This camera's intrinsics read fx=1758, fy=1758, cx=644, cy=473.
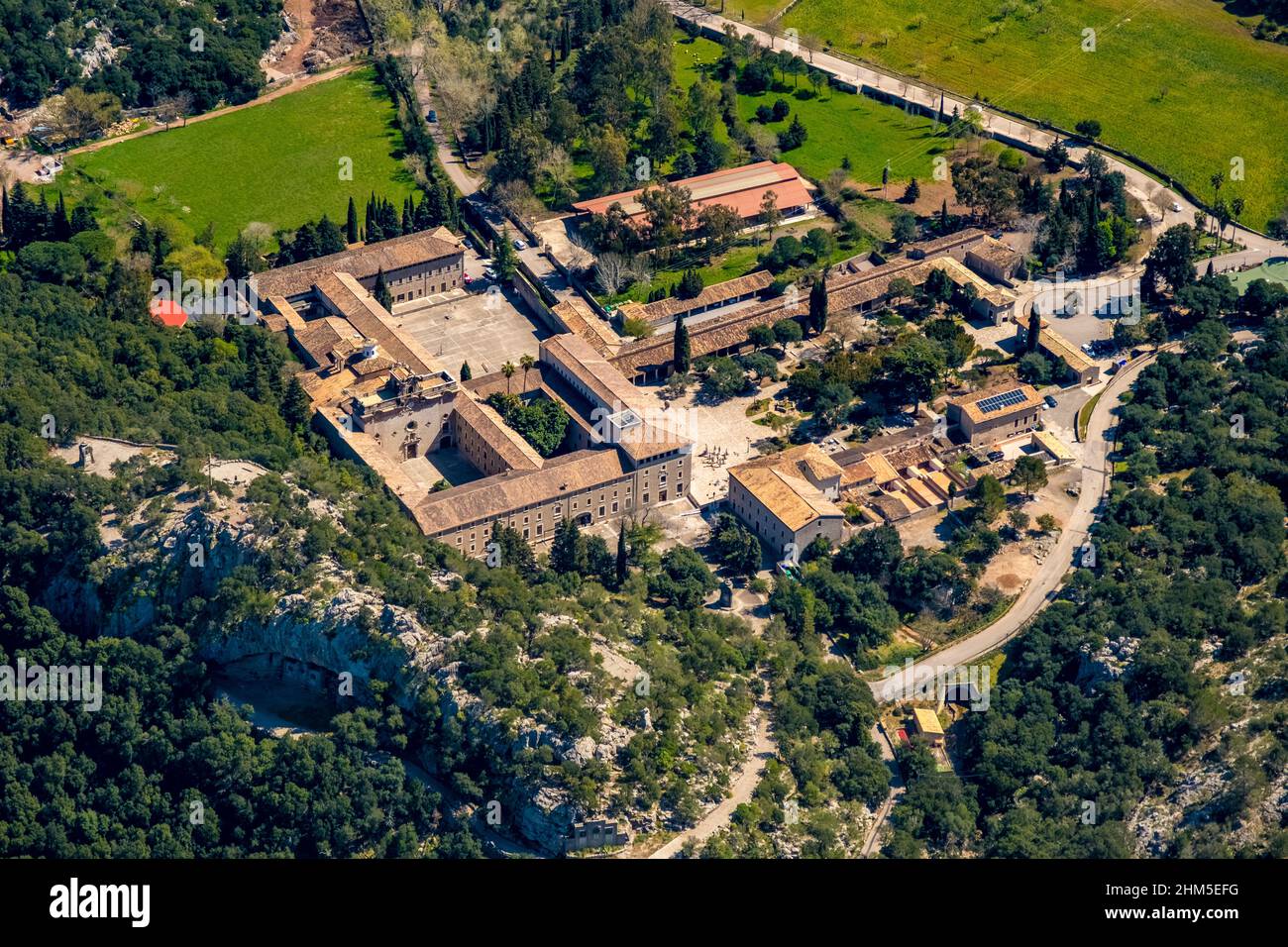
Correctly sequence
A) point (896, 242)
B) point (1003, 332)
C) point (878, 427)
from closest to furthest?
point (878, 427)
point (1003, 332)
point (896, 242)

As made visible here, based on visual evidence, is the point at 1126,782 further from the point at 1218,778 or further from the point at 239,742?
the point at 239,742

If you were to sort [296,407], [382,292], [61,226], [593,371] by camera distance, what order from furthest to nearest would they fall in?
1. [61,226]
2. [382,292]
3. [593,371]
4. [296,407]

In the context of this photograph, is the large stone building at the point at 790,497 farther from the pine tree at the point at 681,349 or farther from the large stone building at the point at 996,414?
the pine tree at the point at 681,349

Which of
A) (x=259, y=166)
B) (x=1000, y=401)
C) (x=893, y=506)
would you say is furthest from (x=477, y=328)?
(x=1000, y=401)

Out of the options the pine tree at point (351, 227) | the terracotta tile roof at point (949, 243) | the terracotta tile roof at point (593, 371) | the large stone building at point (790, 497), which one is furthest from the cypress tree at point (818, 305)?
the pine tree at point (351, 227)

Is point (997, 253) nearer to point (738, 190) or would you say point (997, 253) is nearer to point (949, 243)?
point (949, 243)

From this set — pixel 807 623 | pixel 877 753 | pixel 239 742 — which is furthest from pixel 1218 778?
pixel 239 742

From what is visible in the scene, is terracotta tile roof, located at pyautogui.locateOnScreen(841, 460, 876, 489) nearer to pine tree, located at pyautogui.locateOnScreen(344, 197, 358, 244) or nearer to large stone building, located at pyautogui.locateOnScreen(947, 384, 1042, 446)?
large stone building, located at pyautogui.locateOnScreen(947, 384, 1042, 446)
